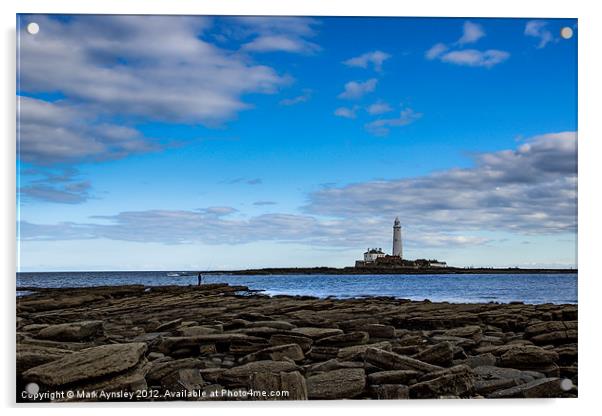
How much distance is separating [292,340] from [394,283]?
4.79ft

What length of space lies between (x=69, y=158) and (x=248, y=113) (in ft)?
6.43

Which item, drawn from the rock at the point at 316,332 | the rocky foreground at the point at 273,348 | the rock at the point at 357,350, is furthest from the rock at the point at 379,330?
the rock at the point at 316,332

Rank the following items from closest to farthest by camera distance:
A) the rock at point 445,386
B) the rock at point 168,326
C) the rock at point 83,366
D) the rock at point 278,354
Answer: the rock at point 83,366 → the rock at point 445,386 → the rock at point 278,354 → the rock at point 168,326

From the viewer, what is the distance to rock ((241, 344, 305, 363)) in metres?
6.49

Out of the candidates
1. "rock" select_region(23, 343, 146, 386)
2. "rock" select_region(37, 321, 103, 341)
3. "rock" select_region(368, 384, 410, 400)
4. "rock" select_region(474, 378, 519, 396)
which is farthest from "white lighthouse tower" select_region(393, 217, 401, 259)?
"rock" select_region(37, 321, 103, 341)

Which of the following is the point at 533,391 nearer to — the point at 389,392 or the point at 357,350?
the point at 389,392

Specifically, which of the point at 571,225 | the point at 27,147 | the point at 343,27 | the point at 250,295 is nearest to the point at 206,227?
the point at 250,295

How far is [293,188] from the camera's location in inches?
261

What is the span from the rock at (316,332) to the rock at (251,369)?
22.9 inches

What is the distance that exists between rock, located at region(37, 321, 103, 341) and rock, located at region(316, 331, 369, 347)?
243 centimetres

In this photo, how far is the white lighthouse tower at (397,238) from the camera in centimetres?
668

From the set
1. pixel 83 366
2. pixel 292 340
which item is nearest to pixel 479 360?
pixel 292 340

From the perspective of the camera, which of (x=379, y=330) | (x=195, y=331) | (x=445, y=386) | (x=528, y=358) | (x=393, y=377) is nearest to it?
(x=445, y=386)

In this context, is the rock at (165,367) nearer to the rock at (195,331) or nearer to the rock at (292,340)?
the rock at (195,331)
